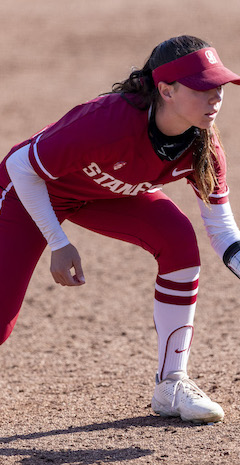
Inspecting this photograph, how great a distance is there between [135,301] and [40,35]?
32.0 feet

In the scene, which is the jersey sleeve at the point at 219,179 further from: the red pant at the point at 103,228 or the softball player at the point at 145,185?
the red pant at the point at 103,228

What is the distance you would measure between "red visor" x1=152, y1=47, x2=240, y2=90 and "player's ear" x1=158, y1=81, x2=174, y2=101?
0.02 metres

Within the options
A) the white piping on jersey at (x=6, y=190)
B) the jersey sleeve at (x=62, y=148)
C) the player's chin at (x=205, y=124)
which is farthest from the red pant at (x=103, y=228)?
the player's chin at (x=205, y=124)

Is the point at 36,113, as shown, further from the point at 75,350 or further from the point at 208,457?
the point at 208,457

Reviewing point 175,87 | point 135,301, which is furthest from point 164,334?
point 135,301

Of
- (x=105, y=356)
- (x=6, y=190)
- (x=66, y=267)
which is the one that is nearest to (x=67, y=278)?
(x=66, y=267)

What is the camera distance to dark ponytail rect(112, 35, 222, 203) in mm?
3295

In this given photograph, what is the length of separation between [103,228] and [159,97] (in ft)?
2.52

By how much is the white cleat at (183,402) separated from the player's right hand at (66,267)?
2.50ft

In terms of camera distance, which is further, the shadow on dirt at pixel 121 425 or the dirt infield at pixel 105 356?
the shadow on dirt at pixel 121 425

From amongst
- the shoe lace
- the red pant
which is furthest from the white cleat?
the red pant

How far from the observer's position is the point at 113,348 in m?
5.37

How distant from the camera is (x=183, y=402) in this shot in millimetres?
3729

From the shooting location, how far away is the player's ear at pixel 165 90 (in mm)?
3258
